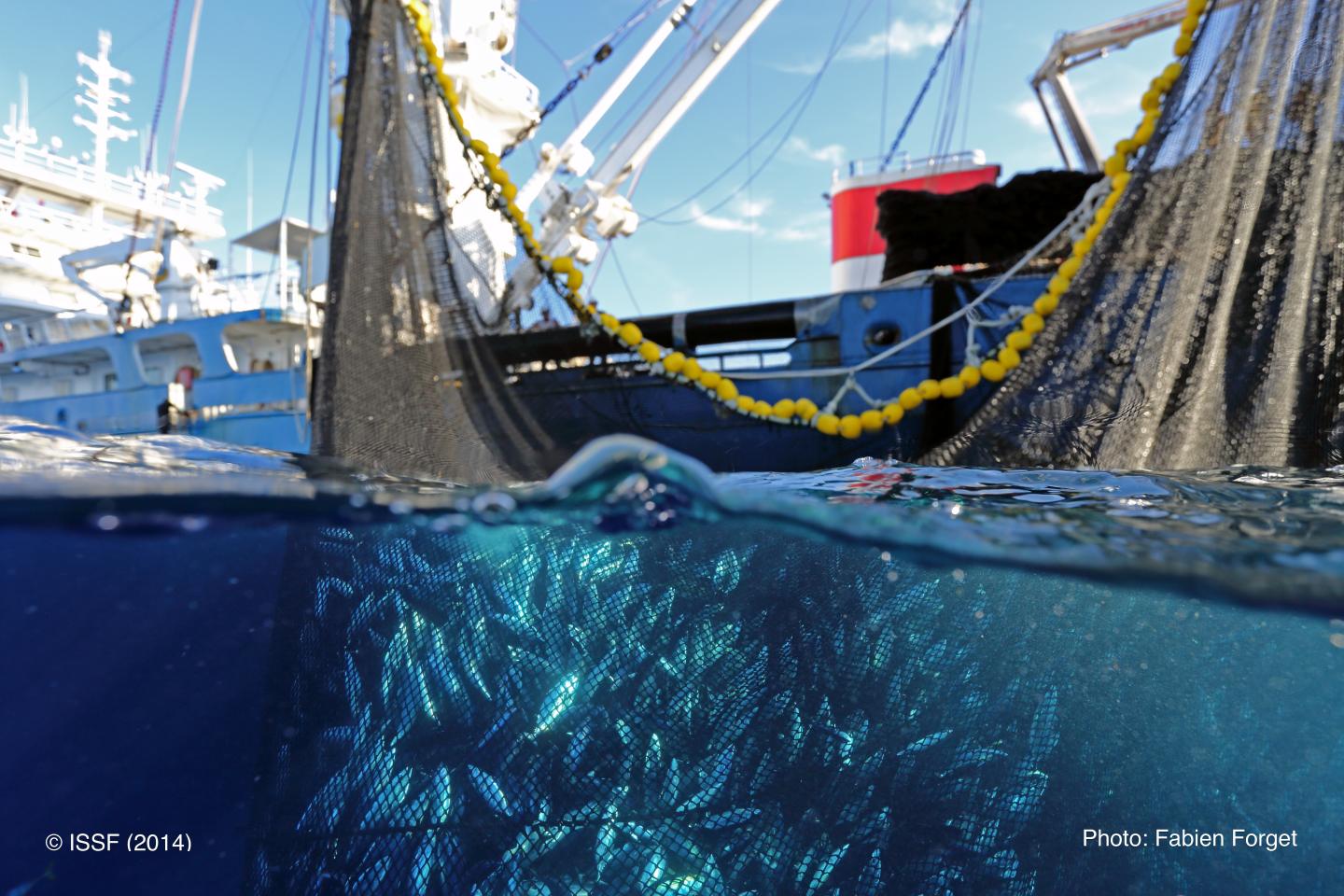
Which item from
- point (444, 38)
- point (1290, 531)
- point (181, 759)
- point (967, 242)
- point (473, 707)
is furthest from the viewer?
point (444, 38)

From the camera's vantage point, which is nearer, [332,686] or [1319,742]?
[332,686]

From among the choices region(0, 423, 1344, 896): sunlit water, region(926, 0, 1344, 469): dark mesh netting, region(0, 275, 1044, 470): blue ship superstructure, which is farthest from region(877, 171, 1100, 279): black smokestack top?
region(0, 423, 1344, 896): sunlit water

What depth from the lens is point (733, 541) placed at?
1989mm

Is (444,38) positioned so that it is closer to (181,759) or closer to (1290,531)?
(181,759)

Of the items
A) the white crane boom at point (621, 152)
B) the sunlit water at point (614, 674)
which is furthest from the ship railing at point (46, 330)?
the sunlit water at point (614, 674)

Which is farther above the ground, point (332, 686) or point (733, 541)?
point (733, 541)

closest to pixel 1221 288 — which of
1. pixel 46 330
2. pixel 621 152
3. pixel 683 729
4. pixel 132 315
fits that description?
pixel 683 729

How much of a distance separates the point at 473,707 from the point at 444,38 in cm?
953

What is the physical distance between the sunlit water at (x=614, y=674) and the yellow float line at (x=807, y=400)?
5.88ft

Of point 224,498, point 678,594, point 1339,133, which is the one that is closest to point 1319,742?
point 1339,133

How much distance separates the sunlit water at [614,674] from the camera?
68.2 inches

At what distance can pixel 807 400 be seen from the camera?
4.96 metres

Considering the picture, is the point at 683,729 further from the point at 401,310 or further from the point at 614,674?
the point at 401,310

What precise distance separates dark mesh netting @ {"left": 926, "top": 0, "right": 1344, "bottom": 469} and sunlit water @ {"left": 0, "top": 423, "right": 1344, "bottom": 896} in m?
0.96
